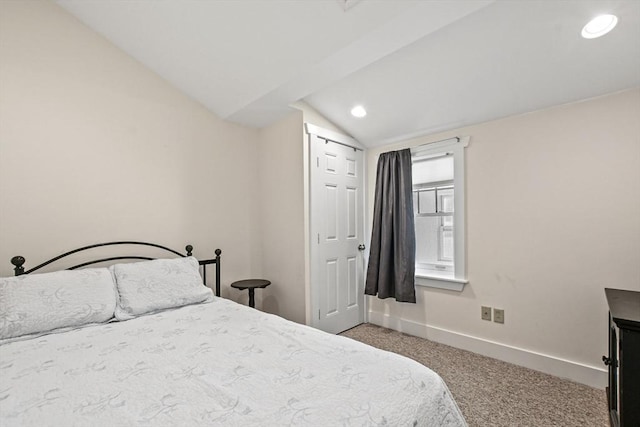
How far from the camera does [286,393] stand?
1.03 meters

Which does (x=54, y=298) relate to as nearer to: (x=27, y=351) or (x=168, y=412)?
(x=27, y=351)

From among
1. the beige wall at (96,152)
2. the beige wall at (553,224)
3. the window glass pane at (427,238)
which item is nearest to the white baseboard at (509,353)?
the beige wall at (553,224)

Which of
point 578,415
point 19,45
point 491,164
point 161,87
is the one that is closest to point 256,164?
point 161,87

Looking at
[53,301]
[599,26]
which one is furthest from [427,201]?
[53,301]

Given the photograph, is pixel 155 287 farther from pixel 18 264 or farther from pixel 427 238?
pixel 427 238

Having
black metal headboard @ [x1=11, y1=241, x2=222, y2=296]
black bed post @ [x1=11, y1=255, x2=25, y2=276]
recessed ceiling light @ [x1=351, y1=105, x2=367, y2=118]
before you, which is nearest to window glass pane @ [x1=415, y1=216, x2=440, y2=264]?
recessed ceiling light @ [x1=351, y1=105, x2=367, y2=118]

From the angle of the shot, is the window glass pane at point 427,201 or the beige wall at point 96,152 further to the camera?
the window glass pane at point 427,201

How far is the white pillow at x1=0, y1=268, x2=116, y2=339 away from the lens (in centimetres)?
164

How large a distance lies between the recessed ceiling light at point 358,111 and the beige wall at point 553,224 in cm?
81

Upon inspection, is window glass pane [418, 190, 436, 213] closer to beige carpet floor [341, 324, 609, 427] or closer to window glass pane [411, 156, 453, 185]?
window glass pane [411, 156, 453, 185]

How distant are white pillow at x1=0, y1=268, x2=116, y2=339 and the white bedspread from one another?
0.11 metres

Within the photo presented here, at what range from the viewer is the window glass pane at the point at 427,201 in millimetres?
3113

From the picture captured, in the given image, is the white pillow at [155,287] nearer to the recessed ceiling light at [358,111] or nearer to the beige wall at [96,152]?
the beige wall at [96,152]

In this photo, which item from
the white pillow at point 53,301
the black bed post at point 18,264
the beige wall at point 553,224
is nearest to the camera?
the white pillow at point 53,301
